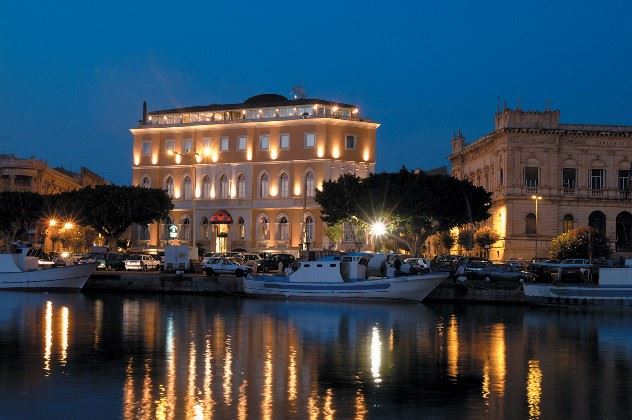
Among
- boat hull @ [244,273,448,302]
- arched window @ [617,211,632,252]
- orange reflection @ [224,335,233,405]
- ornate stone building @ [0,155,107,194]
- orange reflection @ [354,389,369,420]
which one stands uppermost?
ornate stone building @ [0,155,107,194]

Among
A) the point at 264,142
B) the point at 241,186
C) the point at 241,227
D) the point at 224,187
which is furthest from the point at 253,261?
the point at 224,187

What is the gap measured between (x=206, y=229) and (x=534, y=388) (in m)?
73.4

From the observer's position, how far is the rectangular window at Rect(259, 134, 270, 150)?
93062mm

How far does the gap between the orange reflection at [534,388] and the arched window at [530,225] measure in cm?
5662

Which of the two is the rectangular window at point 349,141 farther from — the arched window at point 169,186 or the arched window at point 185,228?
the arched window at point 169,186

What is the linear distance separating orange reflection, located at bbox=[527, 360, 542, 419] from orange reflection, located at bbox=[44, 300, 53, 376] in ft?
36.8

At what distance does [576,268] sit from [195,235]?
1793 inches

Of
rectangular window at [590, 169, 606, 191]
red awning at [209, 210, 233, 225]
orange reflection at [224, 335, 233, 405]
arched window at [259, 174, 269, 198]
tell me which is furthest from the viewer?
arched window at [259, 174, 269, 198]

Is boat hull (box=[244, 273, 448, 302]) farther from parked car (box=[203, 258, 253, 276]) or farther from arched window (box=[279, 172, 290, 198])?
arched window (box=[279, 172, 290, 198])

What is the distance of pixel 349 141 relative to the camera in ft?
300

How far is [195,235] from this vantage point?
9450 centimetres

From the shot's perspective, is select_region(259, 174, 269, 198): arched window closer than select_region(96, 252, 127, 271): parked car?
No

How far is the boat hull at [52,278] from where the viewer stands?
57.7 metres

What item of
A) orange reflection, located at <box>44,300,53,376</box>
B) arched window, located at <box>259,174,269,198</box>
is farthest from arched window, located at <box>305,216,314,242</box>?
orange reflection, located at <box>44,300,53,376</box>
